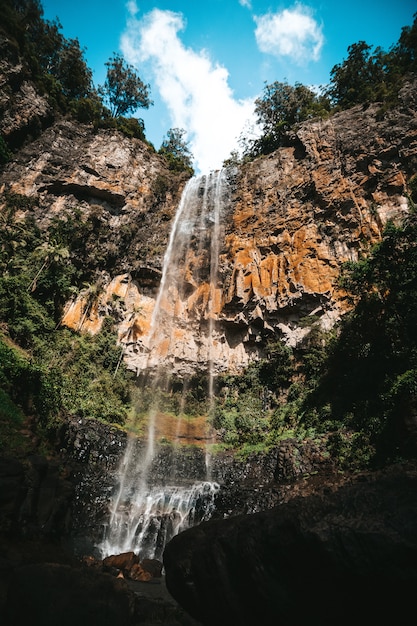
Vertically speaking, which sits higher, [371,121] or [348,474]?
[371,121]

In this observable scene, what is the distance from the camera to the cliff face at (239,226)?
60.2ft

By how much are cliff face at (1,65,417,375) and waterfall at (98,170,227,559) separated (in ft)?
0.56

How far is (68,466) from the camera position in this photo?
10.6 m

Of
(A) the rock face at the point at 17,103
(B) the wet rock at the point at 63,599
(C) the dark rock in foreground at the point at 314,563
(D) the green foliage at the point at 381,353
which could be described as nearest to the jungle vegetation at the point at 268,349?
(D) the green foliage at the point at 381,353

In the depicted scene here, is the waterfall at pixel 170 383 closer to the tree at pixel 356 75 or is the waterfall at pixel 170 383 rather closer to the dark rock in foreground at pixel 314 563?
the dark rock in foreground at pixel 314 563

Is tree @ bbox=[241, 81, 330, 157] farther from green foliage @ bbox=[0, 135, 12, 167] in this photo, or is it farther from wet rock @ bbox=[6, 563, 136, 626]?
wet rock @ bbox=[6, 563, 136, 626]

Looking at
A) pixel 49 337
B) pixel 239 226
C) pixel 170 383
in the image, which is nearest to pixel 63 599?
pixel 170 383

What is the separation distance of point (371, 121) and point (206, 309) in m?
17.1

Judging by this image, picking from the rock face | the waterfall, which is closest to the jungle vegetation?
the rock face

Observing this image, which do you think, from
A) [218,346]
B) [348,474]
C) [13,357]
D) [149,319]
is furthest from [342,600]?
[149,319]

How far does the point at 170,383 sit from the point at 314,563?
17527mm

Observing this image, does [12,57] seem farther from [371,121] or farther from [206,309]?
[371,121]

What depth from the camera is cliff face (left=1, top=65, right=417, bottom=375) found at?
60.2 feet

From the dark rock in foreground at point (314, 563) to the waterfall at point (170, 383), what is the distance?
582 centimetres
